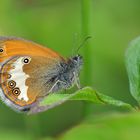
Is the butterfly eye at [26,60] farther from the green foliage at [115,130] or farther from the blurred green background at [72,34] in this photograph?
the green foliage at [115,130]

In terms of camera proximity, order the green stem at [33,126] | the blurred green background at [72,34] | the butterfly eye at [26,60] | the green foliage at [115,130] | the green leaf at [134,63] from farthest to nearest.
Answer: the blurred green background at [72,34] < the green stem at [33,126] < the butterfly eye at [26,60] < the green leaf at [134,63] < the green foliage at [115,130]

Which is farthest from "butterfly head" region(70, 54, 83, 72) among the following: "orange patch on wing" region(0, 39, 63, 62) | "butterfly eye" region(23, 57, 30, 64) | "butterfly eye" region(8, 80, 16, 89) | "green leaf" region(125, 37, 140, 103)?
"green leaf" region(125, 37, 140, 103)

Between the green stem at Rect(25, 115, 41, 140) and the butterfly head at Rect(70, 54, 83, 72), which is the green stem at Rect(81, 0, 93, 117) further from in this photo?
the green stem at Rect(25, 115, 41, 140)

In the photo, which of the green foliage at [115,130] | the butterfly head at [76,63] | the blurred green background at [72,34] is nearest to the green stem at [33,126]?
the blurred green background at [72,34]

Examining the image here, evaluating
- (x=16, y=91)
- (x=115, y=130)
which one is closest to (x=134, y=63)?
(x=16, y=91)

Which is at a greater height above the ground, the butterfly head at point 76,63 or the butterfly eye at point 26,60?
the butterfly eye at point 26,60

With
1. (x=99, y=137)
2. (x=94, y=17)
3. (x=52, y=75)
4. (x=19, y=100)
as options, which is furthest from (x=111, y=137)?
(x=94, y=17)

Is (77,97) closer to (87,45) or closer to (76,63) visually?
(87,45)
